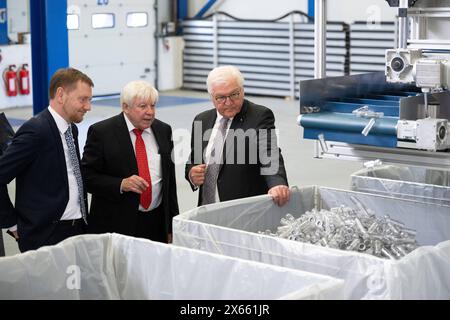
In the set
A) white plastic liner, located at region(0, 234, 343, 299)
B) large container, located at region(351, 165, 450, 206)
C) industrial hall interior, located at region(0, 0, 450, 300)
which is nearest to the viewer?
white plastic liner, located at region(0, 234, 343, 299)

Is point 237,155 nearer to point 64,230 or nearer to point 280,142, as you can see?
point 64,230

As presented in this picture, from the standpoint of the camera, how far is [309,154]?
373 inches

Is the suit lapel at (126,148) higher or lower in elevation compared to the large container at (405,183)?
higher

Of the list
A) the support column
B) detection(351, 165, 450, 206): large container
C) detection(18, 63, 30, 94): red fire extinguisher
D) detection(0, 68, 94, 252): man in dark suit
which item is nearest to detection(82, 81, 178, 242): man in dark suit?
detection(0, 68, 94, 252): man in dark suit

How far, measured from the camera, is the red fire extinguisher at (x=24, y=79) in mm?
12336

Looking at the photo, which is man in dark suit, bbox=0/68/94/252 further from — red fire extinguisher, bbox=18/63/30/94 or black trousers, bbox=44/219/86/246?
red fire extinguisher, bbox=18/63/30/94

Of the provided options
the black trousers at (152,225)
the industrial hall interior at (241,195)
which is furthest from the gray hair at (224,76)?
the black trousers at (152,225)

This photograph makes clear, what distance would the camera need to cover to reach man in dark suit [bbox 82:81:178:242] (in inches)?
155

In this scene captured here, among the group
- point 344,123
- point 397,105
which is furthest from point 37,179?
point 397,105

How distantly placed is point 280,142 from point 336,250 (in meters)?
7.00

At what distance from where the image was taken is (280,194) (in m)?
3.95

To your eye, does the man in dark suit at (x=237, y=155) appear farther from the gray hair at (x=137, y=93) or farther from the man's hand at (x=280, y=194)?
the gray hair at (x=137, y=93)

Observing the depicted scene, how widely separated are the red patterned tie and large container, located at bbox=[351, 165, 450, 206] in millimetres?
1253
